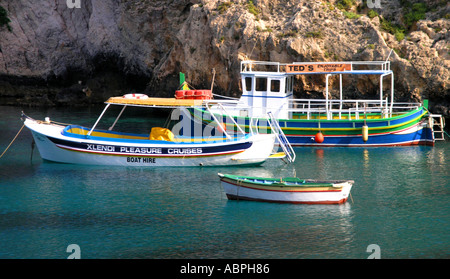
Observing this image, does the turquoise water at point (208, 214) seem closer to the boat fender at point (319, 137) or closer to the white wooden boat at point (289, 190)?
the white wooden boat at point (289, 190)

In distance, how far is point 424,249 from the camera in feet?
61.6

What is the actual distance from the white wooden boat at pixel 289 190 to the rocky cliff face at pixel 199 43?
21.7 metres

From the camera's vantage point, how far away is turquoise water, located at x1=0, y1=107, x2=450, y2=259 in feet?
61.9

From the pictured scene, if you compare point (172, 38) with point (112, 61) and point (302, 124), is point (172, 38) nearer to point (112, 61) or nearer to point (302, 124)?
point (112, 61)

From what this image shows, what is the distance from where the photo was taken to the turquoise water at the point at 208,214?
61.9 feet

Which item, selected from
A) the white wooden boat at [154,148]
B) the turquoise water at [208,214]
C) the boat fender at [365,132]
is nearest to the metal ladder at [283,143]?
the white wooden boat at [154,148]

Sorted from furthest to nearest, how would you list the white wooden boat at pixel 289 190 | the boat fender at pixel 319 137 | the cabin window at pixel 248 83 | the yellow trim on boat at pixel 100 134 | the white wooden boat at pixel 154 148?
1. the cabin window at pixel 248 83
2. the boat fender at pixel 319 137
3. the yellow trim on boat at pixel 100 134
4. the white wooden boat at pixel 154 148
5. the white wooden boat at pixel 289 190

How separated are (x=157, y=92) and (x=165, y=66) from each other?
8.46ft

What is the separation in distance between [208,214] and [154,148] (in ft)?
27.2

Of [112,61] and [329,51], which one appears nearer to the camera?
[329,51]

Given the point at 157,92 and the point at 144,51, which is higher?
the point at 144,51

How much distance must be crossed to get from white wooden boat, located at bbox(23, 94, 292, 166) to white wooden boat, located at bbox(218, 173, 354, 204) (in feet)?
20.1

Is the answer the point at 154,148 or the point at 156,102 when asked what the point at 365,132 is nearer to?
the point at 156,102
